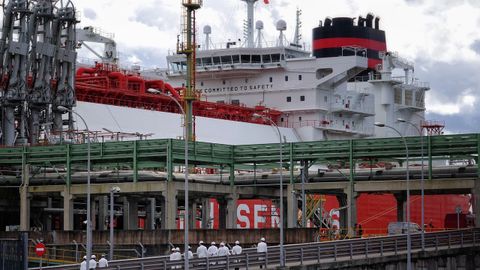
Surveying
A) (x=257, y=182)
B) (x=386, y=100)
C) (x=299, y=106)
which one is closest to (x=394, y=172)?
(x=257, y=182)

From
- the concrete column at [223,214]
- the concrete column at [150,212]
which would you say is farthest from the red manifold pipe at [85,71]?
the concrete column at [223,214]

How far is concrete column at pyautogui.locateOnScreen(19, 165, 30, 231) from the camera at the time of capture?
83688 mm

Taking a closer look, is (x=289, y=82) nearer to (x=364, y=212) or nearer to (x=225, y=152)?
(x=364, y=212)

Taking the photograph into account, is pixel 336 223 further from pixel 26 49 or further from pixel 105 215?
pixel 26 49

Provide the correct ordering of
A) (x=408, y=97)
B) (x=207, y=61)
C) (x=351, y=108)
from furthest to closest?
(x=408, y=97) < (x=351, y=108) < (x=207, y=61)

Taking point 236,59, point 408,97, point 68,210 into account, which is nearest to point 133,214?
point 68,210

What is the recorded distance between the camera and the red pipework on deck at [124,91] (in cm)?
11206

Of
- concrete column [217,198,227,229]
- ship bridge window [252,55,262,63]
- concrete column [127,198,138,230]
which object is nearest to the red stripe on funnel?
ship bridge window [252,55,262,63]

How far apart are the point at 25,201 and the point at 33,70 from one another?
17.1m

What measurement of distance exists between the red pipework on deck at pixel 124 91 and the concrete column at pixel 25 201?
24735 millimetres

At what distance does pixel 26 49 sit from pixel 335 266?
49457 millimetres

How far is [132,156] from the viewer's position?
3167 inches

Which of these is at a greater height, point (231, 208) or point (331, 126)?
point (331, 126)

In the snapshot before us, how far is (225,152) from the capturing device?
85.2m
